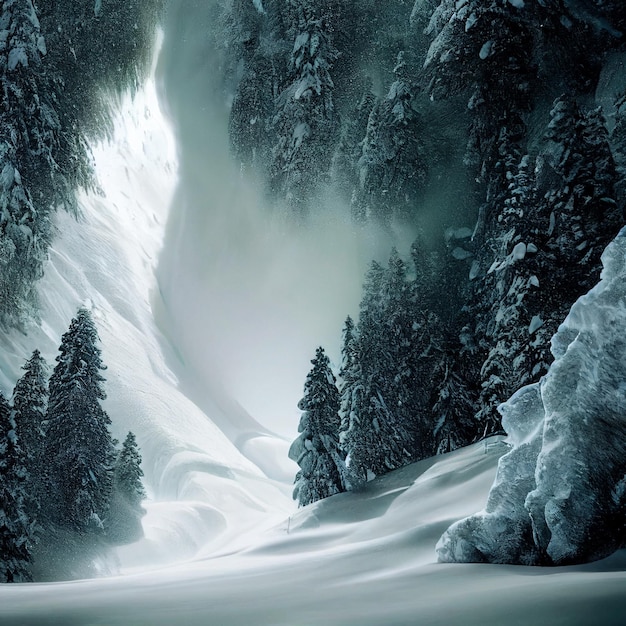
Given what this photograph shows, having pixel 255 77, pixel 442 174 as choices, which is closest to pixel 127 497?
pixel 442 174

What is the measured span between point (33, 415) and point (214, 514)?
20.8 m

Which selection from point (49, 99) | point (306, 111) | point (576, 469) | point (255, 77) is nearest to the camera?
point (576, 469)

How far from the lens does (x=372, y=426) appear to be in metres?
21.3

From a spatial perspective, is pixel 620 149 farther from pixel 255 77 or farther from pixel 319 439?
pixel 255 77

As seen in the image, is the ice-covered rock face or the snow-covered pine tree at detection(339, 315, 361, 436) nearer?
the ice-covered rock face

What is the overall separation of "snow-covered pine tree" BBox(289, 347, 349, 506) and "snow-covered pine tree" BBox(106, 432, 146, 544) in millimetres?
13491

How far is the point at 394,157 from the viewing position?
997 inches

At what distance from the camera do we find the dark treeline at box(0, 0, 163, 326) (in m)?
23.4

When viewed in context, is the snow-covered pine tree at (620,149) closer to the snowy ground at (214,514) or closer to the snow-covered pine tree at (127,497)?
Result: the snowy ground at (214,514)

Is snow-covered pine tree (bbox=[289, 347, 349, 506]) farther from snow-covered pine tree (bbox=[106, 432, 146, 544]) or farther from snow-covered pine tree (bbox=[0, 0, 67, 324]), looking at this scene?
snow-covered pine tree (bbox=[0, 0, 67, 324])

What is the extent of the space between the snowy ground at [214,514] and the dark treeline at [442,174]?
4847 mm

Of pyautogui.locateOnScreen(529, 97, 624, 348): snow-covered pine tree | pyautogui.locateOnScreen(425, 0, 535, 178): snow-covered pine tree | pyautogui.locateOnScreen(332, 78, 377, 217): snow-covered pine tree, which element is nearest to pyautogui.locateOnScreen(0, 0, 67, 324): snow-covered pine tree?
pyautogui.locateOnScreen(332, 78, 377, 217): snow-covered pine tree

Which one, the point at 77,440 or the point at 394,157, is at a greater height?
the point at 394,157

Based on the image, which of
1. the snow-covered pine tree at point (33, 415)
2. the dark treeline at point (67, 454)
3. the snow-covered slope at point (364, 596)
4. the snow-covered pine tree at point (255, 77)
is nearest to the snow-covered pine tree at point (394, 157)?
the snow-covered pine tree at point (255, 77)
